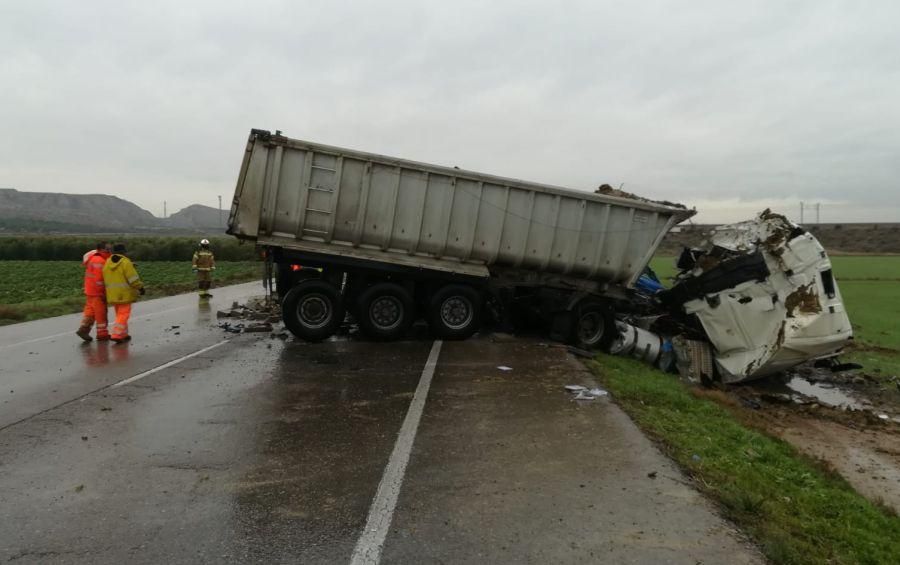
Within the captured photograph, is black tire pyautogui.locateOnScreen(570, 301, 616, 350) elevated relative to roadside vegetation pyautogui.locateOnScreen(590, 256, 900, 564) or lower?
elevated

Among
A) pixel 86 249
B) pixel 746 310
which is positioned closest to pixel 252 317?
pixel 746 310

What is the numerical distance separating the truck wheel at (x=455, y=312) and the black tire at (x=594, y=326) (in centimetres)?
175

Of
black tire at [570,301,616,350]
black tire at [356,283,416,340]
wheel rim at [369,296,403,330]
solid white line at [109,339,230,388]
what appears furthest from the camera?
black tire at [570,301,616,350]

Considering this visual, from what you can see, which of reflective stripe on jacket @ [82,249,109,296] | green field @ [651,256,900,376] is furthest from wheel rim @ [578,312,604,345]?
reflective stripe on jacket @ [82,249,109,296]

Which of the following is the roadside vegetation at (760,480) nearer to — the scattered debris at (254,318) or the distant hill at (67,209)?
the scattered debris at (254,318)

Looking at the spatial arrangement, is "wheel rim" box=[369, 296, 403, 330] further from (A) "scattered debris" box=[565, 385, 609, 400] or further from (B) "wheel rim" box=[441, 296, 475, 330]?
(A) "scattered debris" box=[565, 385, 609, 400]

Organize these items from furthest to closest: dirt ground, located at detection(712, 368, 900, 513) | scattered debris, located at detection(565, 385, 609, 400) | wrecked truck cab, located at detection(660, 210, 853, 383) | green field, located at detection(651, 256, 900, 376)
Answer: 1. green field, located at detection(651, 256, 900, 376)
2. wrecked truck cab, located at detection(660, 210, 853, 383)
3. scattered debris, located at detection(565, 385, 609, 400)
4. dirt ground, located at detection(712, 368, 900, 513)

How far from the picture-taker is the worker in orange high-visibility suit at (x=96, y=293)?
959 centimetres

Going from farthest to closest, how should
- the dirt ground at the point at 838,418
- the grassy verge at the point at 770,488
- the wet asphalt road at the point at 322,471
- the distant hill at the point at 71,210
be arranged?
the distant hill at the point at 71,210
the dirt ground at the point at 838,418
the grassy verge at the point at 770,488
the wet asphalt road at the point at 322,471

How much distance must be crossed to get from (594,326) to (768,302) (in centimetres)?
271

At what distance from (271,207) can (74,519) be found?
20.0 ft

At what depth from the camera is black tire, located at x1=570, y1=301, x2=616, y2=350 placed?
1038cm

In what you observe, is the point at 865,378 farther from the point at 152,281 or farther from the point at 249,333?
the point at 152,281

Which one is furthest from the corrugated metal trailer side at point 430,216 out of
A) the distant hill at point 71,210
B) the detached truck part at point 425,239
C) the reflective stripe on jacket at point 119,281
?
the distant hill at point 71,210
